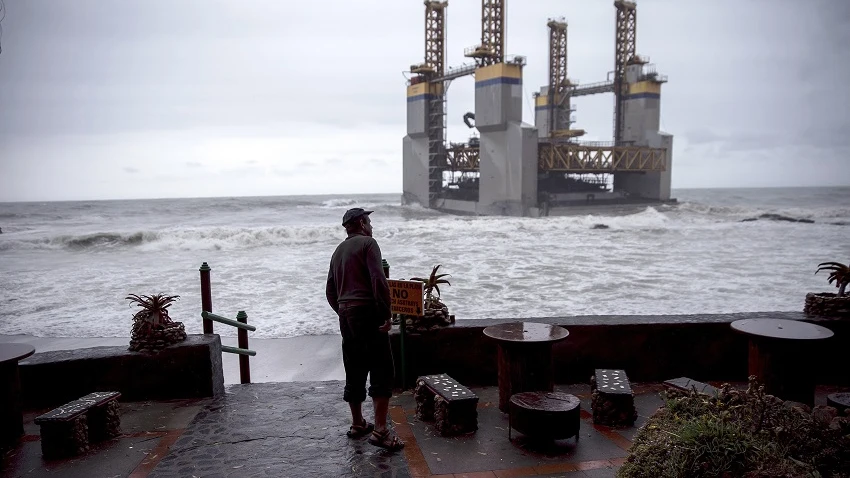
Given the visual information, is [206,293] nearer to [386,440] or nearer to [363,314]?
[363,314]

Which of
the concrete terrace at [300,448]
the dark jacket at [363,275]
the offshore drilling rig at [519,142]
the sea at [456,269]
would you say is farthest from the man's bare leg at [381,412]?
the offshore drilling rig at [519,142]

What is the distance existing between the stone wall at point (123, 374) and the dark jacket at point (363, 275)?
231 centimetres

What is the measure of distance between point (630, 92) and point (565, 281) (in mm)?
43161

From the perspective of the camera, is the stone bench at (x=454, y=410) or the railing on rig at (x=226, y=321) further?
the railing on rig at (x=226, y=321)

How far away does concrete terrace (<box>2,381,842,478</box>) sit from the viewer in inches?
161

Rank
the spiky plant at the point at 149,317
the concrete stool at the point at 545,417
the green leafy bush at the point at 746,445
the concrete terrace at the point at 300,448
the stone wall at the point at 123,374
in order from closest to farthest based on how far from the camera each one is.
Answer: the green leafy bush at the point at 746,445, the concrete terrace at the point at 300,448, the concrete stool at the point at 545,417, the stone wall at the point at 123,374, the spiky plant at the point at 149,317

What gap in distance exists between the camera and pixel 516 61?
43.1 metres

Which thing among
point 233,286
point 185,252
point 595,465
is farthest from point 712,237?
point 595,465

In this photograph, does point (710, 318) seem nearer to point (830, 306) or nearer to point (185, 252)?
point (830, 306)

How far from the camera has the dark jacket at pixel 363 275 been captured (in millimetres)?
4266

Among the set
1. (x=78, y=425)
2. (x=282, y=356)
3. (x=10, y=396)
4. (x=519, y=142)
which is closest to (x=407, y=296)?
(x=78, y=425)

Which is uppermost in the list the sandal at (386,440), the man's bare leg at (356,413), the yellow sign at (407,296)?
the yellow sign at (407,296)

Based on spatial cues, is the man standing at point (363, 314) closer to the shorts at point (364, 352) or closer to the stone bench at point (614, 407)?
the shorts at point (364, 352)

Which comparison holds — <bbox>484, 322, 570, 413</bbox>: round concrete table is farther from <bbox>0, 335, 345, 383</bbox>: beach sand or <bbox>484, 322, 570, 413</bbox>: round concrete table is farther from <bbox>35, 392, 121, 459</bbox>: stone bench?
<bbox>0, 335, 345, 383</bbox>: beach sand
